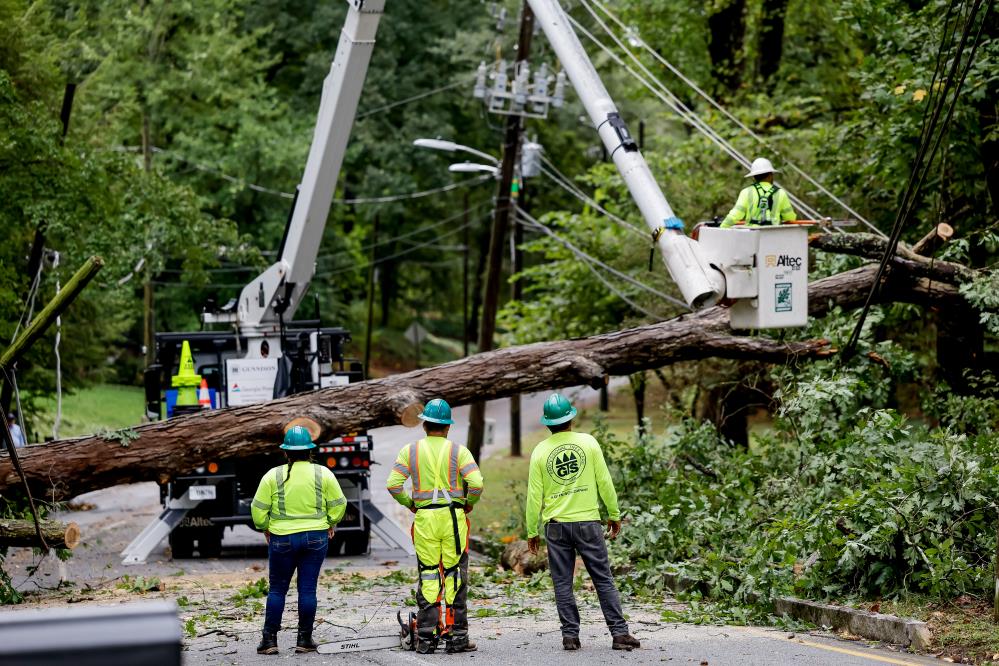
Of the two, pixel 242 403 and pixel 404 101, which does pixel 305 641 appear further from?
pixel 404 101

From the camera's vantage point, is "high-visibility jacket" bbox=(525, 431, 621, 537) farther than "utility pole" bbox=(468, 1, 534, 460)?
No

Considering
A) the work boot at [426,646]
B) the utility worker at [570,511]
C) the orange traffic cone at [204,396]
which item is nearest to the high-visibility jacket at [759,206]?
the utility worker at [570,511]

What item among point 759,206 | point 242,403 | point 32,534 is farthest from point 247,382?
point 759,206

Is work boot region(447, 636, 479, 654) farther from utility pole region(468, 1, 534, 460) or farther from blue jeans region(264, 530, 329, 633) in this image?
utility pole region(468, 1, 534, 460)

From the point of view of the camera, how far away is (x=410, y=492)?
9023 mm

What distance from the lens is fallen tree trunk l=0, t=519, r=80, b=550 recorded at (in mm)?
10797

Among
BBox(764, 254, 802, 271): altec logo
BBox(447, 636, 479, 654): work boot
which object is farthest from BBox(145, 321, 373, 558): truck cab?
BBox(764, 254, 802, 271): altec logo

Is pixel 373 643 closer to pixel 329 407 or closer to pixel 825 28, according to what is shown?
pixel 329 407

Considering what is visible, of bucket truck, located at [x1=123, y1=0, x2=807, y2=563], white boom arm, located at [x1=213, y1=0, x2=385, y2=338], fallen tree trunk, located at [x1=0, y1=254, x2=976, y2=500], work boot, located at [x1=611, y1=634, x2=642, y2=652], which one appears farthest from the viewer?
bucket truck, located at [x1=123, y1=0, x2=807, y2=563]

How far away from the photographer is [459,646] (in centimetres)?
870

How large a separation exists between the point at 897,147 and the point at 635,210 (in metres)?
8.51

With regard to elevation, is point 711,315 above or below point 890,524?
above

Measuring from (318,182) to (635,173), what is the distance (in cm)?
587

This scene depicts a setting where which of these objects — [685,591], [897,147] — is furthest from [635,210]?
[685,591]
